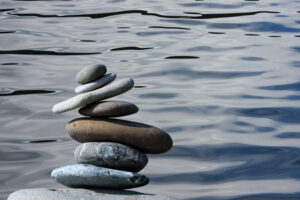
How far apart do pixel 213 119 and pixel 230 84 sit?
109cm

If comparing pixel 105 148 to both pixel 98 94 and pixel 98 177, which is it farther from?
pixel 98 94

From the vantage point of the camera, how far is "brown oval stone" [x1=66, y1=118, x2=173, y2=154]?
14.4ft

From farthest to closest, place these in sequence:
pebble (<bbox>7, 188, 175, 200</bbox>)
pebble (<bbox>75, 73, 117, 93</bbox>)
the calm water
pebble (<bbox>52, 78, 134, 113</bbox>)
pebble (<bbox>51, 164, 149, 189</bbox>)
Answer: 1. the calm water
2. pebble (<bbox>75, 73, 117, 93</bbox>)
3. pebble (<bbox>52, 78, 134, 113</bbox>)
4. pebble (<bbox>51, 164, 149, 189</bbox>)
5. pebble (<bbox>7, 188, 175, 200</bbox>)

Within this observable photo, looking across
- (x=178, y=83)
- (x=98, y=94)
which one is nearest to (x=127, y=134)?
(x=98, y=94)

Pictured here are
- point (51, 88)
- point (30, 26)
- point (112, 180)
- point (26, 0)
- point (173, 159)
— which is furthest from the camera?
point (26, 0)

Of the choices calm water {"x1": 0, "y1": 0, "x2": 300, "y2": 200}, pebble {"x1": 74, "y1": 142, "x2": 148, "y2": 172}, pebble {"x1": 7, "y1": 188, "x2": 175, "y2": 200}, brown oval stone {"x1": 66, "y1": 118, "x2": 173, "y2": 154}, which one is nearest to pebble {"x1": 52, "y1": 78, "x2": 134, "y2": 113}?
brown oval stone {"x1": 66, "y1": 118, "x2": 173, "y2": 154}

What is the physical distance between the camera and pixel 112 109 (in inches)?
175

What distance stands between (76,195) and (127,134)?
16.7 inches

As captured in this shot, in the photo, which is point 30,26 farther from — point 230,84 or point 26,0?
point 230,84

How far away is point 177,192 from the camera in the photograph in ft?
16.7

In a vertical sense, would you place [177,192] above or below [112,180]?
below

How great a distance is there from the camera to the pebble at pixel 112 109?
4441 mm

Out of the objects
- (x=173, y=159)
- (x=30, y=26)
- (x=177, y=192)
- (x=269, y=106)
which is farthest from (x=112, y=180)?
(x=30, y=26)

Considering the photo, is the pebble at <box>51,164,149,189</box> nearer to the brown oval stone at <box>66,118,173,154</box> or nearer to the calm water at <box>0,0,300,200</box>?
the brown oval stone at <box>66,118,173,154</box>
